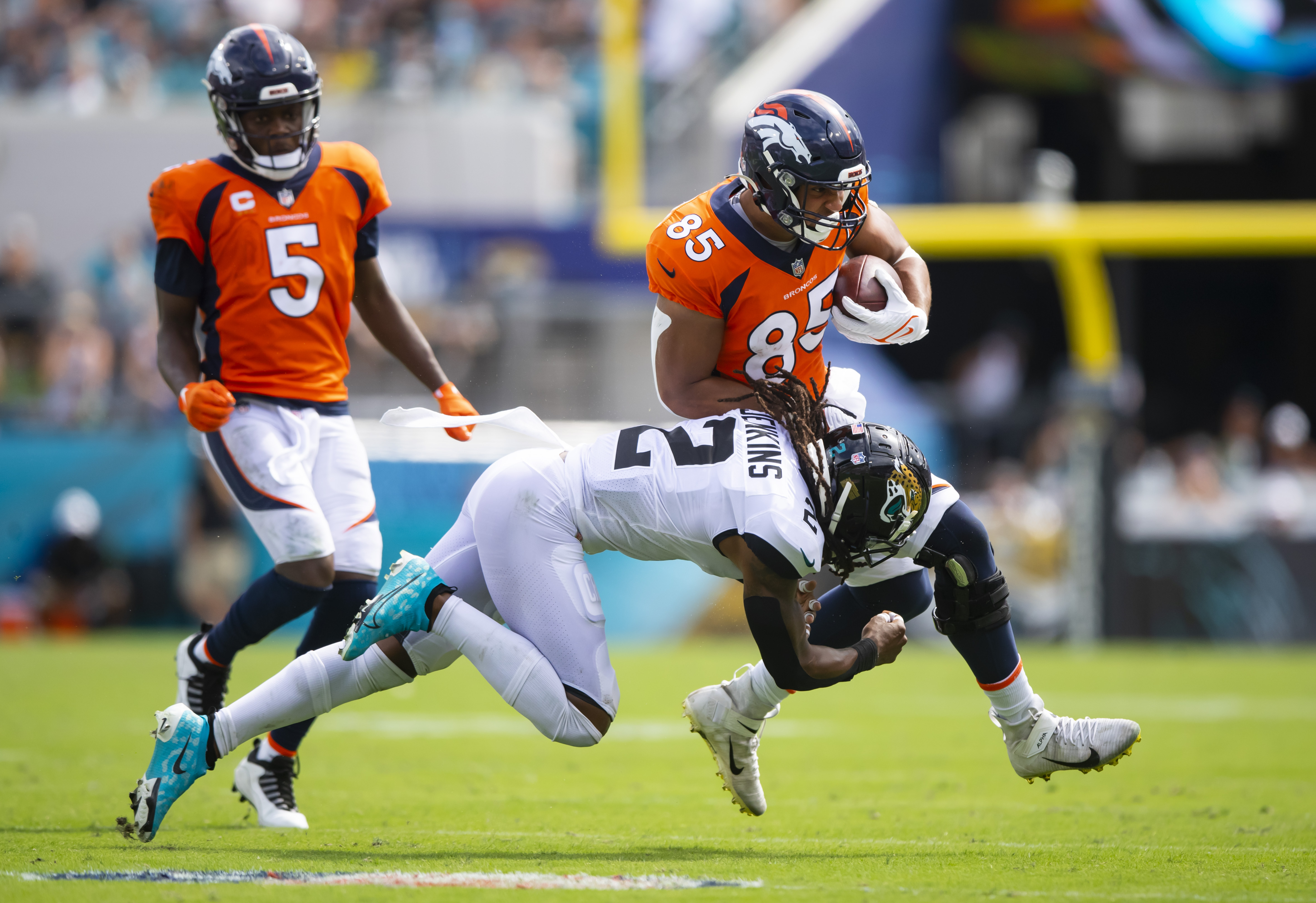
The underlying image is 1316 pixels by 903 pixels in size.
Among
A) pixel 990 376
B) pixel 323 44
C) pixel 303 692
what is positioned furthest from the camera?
pixel 323 44

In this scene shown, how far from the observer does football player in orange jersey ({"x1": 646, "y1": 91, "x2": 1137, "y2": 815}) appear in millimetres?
4148

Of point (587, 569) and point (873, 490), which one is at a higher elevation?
point (873, 490)

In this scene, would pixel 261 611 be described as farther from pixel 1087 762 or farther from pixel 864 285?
pixel 1087 762

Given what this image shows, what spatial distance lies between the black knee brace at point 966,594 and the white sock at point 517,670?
104 cm

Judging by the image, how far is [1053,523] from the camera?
1193cm

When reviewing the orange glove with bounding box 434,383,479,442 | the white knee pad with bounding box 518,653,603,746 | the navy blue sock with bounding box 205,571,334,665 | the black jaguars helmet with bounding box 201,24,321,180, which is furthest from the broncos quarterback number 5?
the white knee pad with bounding box 518,653,603,746

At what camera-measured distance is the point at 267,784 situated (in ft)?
15.1

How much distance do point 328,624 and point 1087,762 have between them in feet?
7.30

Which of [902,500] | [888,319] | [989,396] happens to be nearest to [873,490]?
[902,500]

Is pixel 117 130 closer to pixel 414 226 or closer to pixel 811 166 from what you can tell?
pixel 414 226

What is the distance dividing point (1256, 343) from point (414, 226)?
983 centimetres

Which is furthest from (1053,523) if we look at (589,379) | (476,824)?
(476,824)

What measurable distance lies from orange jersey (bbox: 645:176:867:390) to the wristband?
32.4 inches

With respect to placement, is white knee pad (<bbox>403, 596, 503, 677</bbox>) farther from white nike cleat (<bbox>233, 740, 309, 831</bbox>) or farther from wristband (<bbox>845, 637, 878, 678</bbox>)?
wristband (<bbox>845, 637, 878, 678</bbox>)
